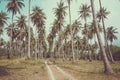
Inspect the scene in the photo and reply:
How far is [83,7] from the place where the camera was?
65938mm

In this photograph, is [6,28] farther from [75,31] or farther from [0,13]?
[75,31]

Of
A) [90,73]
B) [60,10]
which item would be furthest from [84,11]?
[90,73]

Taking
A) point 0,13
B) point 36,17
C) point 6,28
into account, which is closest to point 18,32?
point 6,28

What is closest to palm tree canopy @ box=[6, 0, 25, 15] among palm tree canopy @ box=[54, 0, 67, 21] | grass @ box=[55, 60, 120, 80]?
palm tree canopy @ box=[54, 0, 67, 21]

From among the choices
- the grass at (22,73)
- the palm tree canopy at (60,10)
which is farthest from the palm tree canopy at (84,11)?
the grass at (22,73)

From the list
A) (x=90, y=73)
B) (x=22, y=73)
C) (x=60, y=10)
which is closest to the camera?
(x=22, y=73)

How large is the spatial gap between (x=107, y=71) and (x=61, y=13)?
41188 mm

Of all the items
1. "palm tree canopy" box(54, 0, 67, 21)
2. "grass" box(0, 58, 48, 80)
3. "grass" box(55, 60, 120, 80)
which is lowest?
"grass" box(55, 60, 120, 80)

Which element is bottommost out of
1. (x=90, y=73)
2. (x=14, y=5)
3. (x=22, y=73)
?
(x=90, y=73)

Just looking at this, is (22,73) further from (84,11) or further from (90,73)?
(84,11)

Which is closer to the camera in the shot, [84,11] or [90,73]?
→ [90,73]

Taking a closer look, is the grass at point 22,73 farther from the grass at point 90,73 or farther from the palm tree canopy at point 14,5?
the palm tree canopy at point 14,5

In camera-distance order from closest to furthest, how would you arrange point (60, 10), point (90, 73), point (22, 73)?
point (22, 73), point (90, 73), point (60, 10)

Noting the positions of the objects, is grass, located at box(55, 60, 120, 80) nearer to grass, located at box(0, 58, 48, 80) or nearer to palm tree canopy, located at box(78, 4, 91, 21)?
grass, located at box(0, 58, 48, 80)
